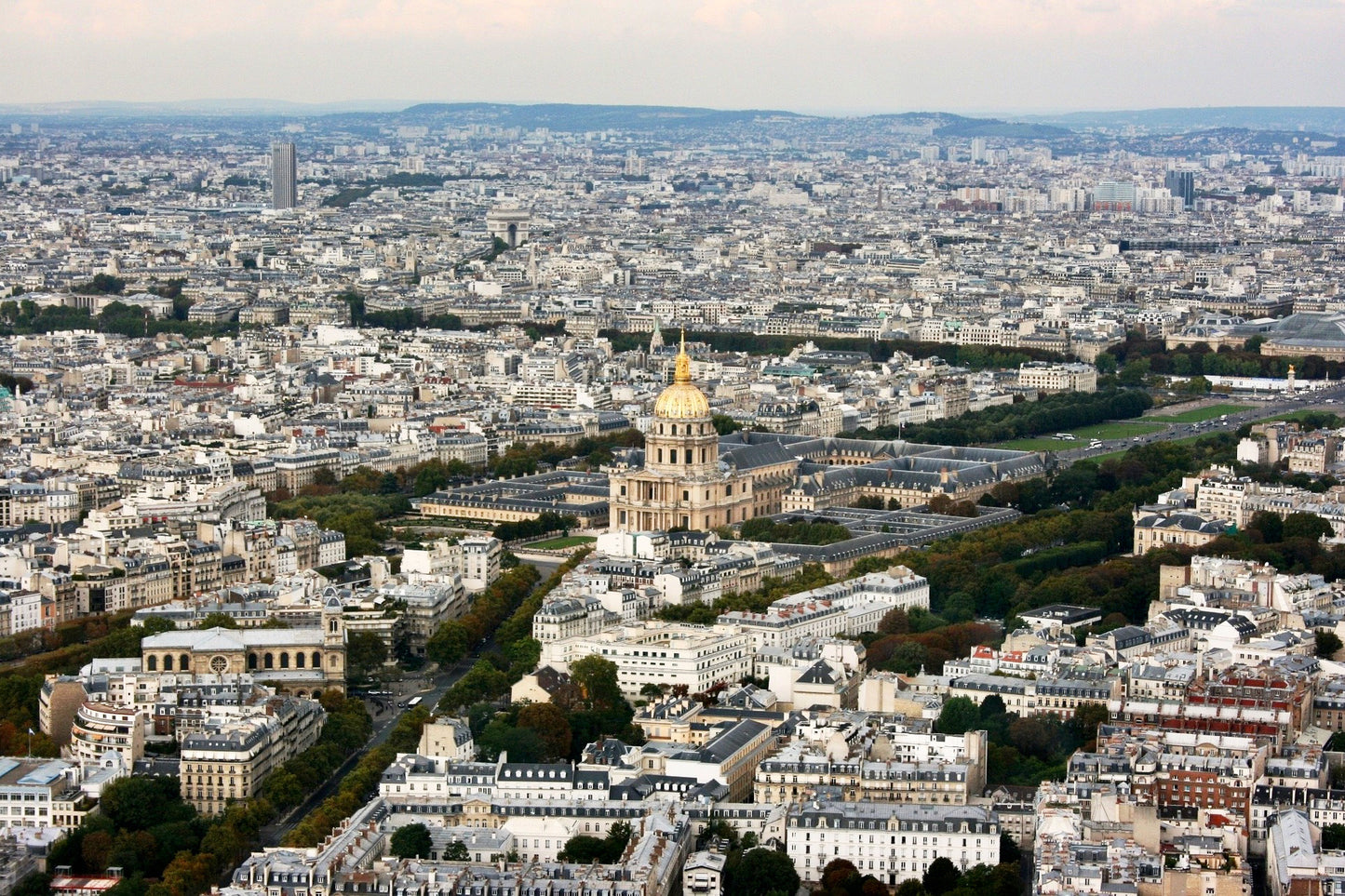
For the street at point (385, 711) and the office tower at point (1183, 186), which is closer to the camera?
the street at point (385, 711)

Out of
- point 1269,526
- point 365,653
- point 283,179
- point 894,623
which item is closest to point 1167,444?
point 1269,526

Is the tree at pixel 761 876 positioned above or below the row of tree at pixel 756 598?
above

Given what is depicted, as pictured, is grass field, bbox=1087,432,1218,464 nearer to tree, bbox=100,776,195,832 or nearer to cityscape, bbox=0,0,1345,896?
cityscape, bbox=0,0,1345,896

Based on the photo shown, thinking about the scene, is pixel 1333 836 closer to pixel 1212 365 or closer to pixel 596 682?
pixel 596 682

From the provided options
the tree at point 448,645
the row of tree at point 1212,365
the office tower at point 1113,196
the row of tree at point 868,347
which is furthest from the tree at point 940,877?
the office tower at point 1113,196

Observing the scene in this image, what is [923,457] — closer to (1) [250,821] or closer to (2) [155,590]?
(2) [155,590]

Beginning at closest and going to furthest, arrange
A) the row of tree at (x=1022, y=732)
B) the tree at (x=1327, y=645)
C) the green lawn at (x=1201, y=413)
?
1. the row of tree at (x=1022, y=732)
2. the tree at (x=1327, y=645)
3. the green lawn at (x=1201, y=413)

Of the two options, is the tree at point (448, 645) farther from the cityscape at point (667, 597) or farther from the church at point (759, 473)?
the church at point (759, 473)
